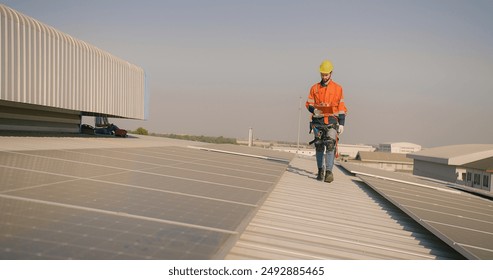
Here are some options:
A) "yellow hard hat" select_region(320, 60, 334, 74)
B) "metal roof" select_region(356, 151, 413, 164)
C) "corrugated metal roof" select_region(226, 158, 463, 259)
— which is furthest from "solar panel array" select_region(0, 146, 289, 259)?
"metal roof" select_region(356, 151, 413, 164)

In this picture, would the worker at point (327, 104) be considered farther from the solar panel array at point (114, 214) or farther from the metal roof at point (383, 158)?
the metal roof at point (383, 158)

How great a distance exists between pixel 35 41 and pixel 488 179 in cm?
2586

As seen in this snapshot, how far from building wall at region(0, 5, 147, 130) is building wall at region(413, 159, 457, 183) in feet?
78.7

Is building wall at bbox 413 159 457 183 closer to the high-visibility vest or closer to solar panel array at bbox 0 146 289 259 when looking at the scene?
the high-visibility vest

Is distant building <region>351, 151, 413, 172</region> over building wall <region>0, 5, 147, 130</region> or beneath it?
beneath

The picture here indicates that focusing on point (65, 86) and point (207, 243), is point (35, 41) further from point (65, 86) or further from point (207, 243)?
point (207, 243)

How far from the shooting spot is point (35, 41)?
10836 mm

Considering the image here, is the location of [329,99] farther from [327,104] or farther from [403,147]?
[403,147]

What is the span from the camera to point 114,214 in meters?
2.51

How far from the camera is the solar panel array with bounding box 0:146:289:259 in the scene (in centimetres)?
190

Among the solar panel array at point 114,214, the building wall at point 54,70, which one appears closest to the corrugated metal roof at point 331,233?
the solar panel array at point 114,214

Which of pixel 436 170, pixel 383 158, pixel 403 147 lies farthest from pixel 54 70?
pixel 403 147

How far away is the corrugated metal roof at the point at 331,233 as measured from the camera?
115 inches
